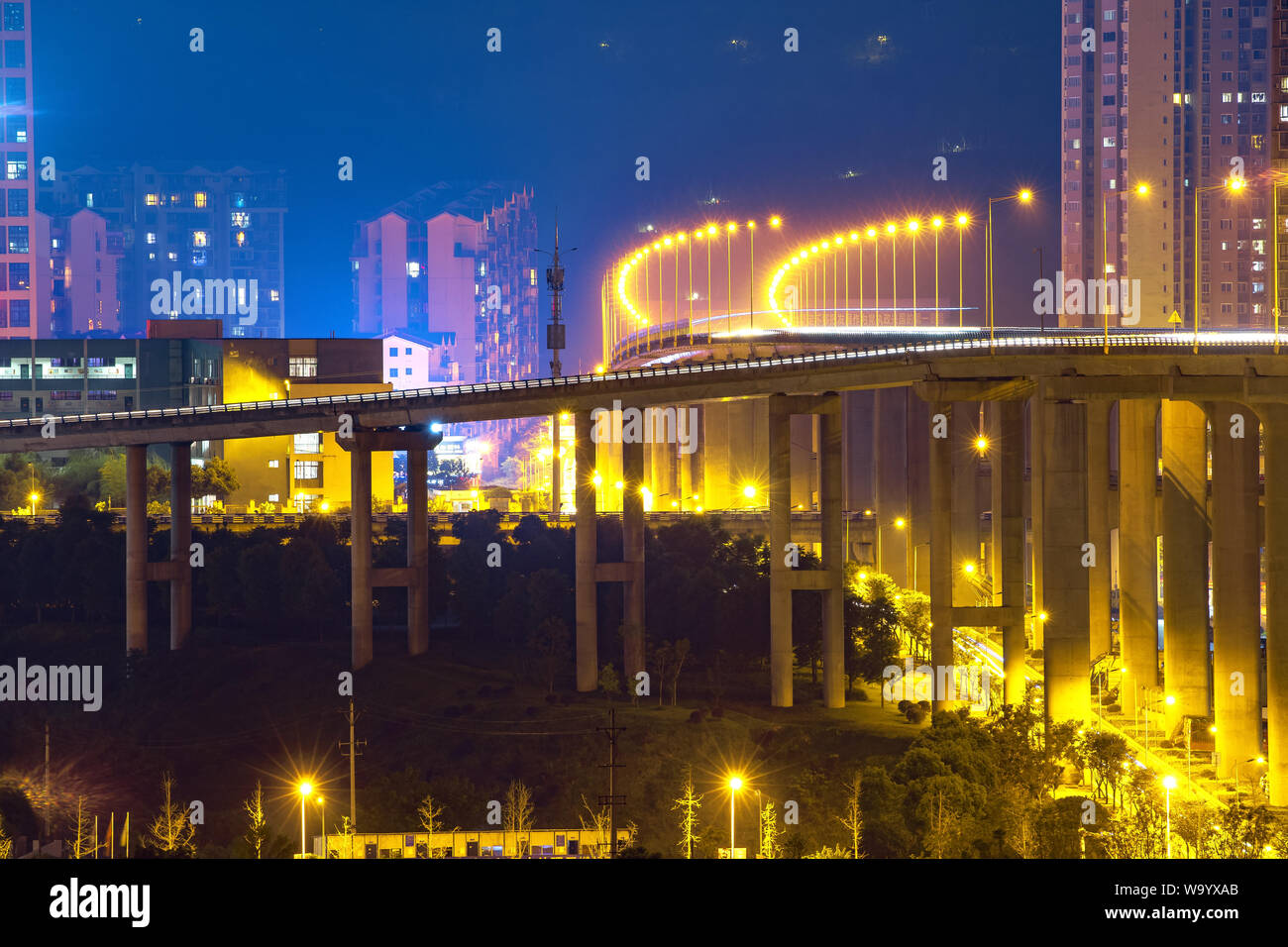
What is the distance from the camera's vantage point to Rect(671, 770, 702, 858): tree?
114ft

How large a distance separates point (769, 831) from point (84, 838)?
1808 cm

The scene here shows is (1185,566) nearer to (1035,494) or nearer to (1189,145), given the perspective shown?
(1035,494)

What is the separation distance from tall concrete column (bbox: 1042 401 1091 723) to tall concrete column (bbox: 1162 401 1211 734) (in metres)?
5.63

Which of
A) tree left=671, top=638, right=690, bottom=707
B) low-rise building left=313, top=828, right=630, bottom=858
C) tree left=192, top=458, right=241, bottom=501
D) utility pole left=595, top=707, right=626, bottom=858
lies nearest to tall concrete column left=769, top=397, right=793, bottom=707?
tree left=671, top=638, right=690, bottom=707

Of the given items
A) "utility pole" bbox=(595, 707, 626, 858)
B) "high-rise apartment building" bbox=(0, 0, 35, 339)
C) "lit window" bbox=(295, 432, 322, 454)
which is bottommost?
"utility pole" bbox=(595, 707, 626, 858)

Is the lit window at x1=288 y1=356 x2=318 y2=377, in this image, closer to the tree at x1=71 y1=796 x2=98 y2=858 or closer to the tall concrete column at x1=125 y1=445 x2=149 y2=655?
the tall concrete column at x1=125 y1=445 x2=149 y2=655

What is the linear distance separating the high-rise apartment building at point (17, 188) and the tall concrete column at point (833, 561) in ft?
309

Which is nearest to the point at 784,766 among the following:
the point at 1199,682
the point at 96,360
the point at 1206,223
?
the point at 1199,682

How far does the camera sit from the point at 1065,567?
5197 centimetres

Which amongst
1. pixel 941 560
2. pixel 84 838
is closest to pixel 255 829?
pixel 84 838

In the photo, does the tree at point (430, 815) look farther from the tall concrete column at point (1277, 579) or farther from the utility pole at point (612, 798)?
the tall concrete column at point (1277, 579)

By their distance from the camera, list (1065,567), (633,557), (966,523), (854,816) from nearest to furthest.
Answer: (854,816)
(1065,567)
(633,557)
(966,523)
